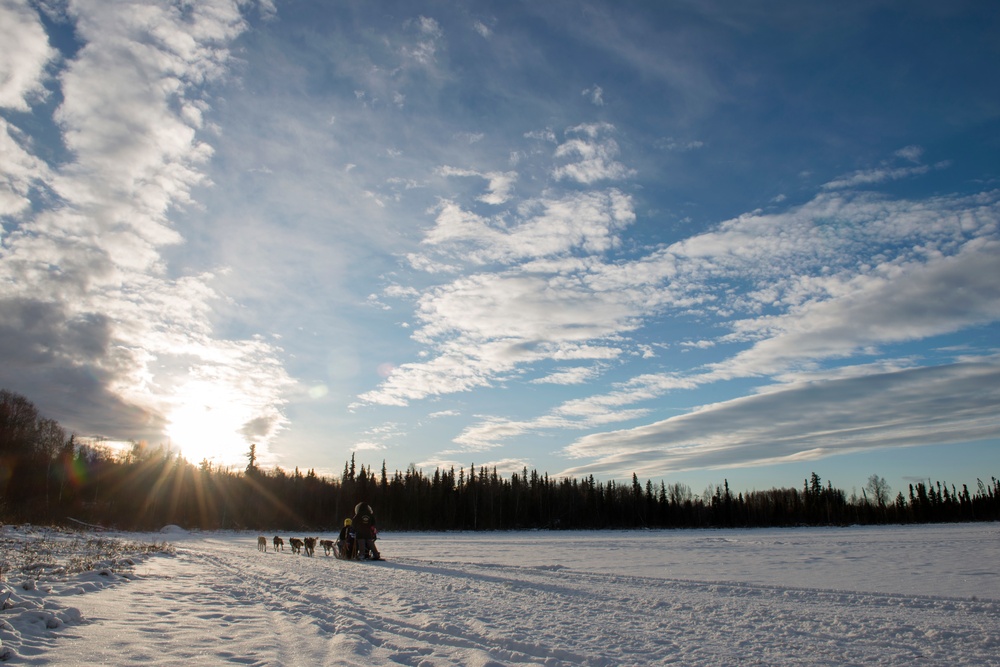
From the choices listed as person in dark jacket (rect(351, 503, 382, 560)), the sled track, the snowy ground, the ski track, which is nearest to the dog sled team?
person in dark jacket (rect(351, 503, 382, 560))

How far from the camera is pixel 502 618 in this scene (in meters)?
9.75

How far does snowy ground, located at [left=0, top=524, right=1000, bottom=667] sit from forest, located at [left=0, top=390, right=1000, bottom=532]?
66.7m

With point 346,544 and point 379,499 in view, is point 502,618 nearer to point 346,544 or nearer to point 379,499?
point 346,544

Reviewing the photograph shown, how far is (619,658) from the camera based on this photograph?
7207 millimetres

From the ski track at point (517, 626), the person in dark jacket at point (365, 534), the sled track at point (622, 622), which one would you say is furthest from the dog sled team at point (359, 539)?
the ski track at point (517, 626)

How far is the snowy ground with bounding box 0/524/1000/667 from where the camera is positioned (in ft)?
23.2

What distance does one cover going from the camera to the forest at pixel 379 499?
76.8 meters

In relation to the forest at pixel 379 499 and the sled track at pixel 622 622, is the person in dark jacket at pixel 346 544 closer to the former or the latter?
the sled track at pixel 622 622

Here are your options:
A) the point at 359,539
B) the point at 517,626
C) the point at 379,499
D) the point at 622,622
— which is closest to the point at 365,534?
the point at 359,539

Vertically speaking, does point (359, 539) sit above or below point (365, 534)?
below

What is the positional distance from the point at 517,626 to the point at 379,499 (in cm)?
10892

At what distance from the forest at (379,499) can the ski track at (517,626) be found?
225ft

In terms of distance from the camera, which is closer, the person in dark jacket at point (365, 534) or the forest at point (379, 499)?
the person in dark jacket at point (365, 534)

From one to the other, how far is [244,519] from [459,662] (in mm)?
104796
